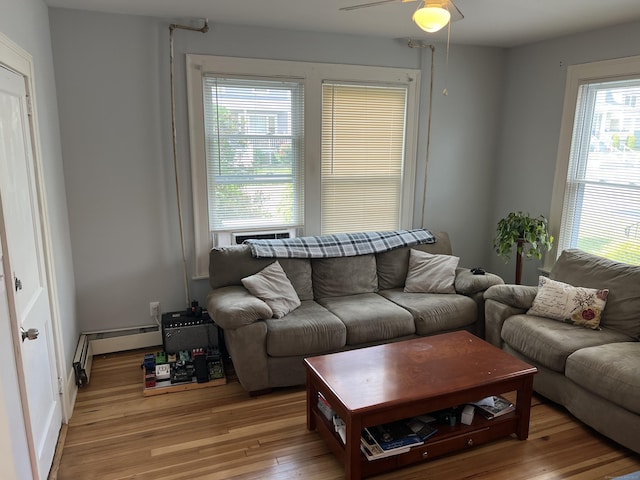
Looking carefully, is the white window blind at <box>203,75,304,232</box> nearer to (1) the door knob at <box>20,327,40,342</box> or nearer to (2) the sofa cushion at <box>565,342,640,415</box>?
(1) the door knob at <box>20,327,40,342</box>

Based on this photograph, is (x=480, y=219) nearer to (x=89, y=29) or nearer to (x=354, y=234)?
(x=354, y=234)

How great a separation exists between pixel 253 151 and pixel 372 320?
5.41ft

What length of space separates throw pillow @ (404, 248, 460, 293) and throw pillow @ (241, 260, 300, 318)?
102 cm

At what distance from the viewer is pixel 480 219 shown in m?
4.64

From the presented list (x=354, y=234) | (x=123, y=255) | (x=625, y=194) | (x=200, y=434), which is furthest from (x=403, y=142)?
(x=200, y=434)

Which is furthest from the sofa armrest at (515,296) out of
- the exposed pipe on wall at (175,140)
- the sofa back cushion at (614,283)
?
the exposed pipe on wall at (175,140)

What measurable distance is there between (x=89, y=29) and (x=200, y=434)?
2.77 meters

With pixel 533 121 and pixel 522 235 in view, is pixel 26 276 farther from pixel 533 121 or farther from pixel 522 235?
pixel 533 121

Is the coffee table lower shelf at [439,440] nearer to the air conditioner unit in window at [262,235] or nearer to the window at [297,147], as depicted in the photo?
the air conditioner unit in window at [262,235]

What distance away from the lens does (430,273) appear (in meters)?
3.76

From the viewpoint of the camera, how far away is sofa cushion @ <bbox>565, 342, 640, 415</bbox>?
2.38m

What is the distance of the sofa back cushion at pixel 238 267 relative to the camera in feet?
11.3

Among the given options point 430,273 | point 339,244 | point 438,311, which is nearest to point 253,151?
point 339,244

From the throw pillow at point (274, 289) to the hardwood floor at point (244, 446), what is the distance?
0.59m
